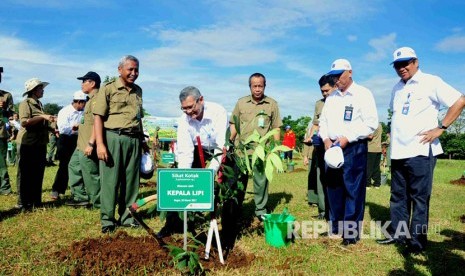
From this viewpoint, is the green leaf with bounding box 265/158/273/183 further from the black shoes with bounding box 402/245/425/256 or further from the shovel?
the black shoes with bounding box 402/245/425/256

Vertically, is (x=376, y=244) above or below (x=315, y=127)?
below

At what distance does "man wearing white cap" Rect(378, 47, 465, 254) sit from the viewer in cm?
418

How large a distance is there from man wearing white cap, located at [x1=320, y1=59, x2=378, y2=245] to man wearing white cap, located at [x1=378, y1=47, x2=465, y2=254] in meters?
0.33

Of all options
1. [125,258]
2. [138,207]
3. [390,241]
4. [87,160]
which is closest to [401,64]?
[390,241]

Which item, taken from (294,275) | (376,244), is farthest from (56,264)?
(376,244)

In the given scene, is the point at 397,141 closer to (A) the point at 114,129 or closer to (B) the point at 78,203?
(A) the point at 114,129

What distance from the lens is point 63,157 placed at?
7.52 metres

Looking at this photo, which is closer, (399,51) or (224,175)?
(224,175)

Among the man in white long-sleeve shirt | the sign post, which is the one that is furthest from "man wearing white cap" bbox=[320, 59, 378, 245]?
the sign post

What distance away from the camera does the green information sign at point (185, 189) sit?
3482mm

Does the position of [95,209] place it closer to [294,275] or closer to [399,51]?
[294,275]

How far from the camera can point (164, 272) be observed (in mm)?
3514

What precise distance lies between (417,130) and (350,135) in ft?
2.28

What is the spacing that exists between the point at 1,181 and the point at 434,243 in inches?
287
